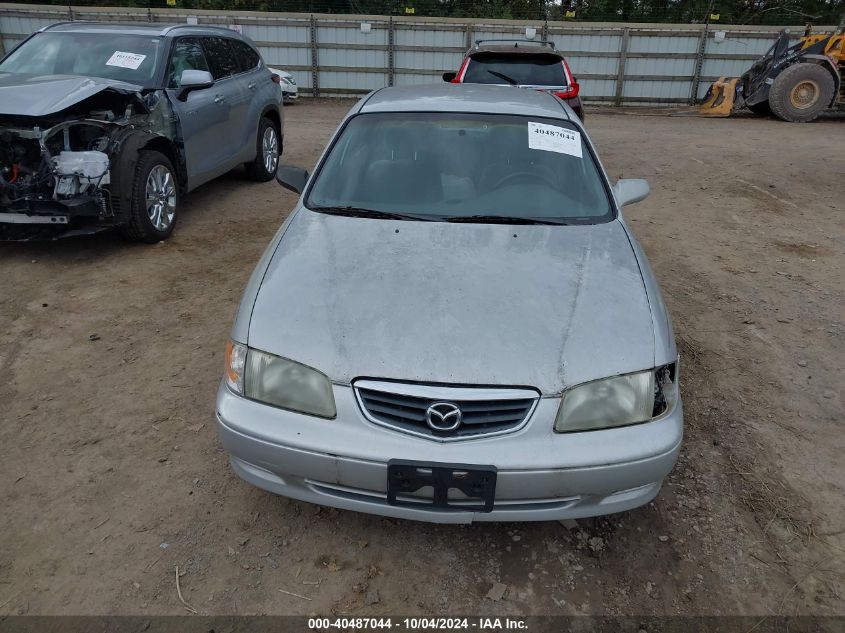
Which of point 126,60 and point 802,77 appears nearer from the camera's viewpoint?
point 126,60

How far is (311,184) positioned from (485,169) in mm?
924

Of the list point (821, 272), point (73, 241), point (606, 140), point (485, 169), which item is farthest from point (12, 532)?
point (606, 140)

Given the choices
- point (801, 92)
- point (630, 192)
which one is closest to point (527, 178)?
point (630, 192)

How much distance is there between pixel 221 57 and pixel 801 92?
12.5 metres

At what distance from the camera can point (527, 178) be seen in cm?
315

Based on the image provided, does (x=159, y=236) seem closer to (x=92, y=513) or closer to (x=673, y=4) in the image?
(x=92, y=513)

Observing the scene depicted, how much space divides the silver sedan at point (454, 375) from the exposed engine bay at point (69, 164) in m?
2.72

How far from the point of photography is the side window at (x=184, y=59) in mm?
5500

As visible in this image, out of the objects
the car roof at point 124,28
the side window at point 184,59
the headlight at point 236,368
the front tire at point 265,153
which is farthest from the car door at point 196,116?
the headlight at point 236,368

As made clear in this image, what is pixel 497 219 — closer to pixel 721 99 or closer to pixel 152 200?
pixel 152 200

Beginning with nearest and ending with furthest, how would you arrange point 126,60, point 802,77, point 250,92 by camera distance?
point 126,60 < point 250,92 < point 802,77

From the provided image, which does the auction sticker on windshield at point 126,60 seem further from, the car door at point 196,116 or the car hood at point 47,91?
the car hood at point 47,91

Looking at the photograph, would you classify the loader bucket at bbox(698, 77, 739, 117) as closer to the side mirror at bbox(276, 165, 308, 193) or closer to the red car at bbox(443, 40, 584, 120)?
the red car at bbox(443, 40, 584, 120)

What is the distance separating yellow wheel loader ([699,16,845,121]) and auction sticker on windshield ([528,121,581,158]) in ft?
40.8
